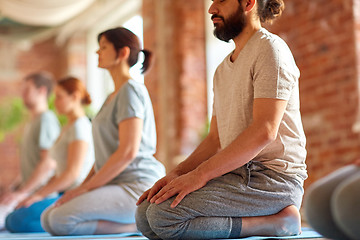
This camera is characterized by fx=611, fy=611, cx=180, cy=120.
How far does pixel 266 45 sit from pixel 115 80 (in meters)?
1.08

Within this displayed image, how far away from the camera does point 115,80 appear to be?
9.45ft

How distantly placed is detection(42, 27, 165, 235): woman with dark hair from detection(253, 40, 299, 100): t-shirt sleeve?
2.78 ft

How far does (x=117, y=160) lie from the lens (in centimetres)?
263

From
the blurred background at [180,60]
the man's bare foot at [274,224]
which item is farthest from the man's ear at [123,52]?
the man's bare foot at [274,224]

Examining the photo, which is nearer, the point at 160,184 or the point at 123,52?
the point at 160,184

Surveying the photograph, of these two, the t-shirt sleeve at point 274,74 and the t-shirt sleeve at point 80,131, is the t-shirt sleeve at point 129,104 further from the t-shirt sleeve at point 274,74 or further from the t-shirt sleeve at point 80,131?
the t-shirt sleeve at point 274,74

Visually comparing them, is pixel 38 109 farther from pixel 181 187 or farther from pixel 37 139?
pixel 181 187

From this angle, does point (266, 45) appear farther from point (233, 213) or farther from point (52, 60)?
point (52, 60)

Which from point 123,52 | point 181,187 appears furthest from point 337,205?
point 123,52

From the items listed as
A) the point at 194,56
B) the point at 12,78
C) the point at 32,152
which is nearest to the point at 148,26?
the point at 194,56

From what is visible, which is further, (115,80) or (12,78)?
(12,78)

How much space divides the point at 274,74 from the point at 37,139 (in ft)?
8.70

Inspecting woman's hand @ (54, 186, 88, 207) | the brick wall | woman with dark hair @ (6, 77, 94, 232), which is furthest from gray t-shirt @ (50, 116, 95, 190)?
the brick wall

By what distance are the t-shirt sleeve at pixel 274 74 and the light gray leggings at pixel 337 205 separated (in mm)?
455
